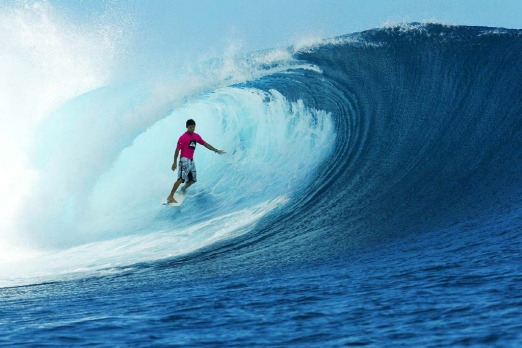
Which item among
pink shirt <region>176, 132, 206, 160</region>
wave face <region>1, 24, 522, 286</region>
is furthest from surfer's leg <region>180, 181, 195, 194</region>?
pink shirt <region>176, 132, 206, 160</region>

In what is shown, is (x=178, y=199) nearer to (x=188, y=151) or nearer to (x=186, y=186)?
(x=186, y=186)

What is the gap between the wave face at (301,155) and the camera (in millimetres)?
7785

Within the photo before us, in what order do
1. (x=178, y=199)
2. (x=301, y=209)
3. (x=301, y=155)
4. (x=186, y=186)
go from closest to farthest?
1. (x=301, y=209)
2. (x=186, y=186)
3. (x=178, y=199)
4. (x=301, y=155)

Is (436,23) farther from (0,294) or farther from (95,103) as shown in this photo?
(0,294)

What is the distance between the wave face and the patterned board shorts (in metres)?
0.44

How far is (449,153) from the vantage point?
938cm

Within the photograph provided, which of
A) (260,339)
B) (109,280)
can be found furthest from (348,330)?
(109,280)

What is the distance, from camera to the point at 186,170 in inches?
385

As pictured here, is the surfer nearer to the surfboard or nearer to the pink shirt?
the pink shirt

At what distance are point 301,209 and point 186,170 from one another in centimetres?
181

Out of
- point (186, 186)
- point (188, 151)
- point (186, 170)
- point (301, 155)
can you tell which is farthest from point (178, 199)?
point (301, 155)

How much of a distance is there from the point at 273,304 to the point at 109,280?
96.4 inches

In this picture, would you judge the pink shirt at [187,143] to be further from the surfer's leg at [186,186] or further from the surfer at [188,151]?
the surfer's leg at [186,186]

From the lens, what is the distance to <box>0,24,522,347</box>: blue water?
3.91 meters
